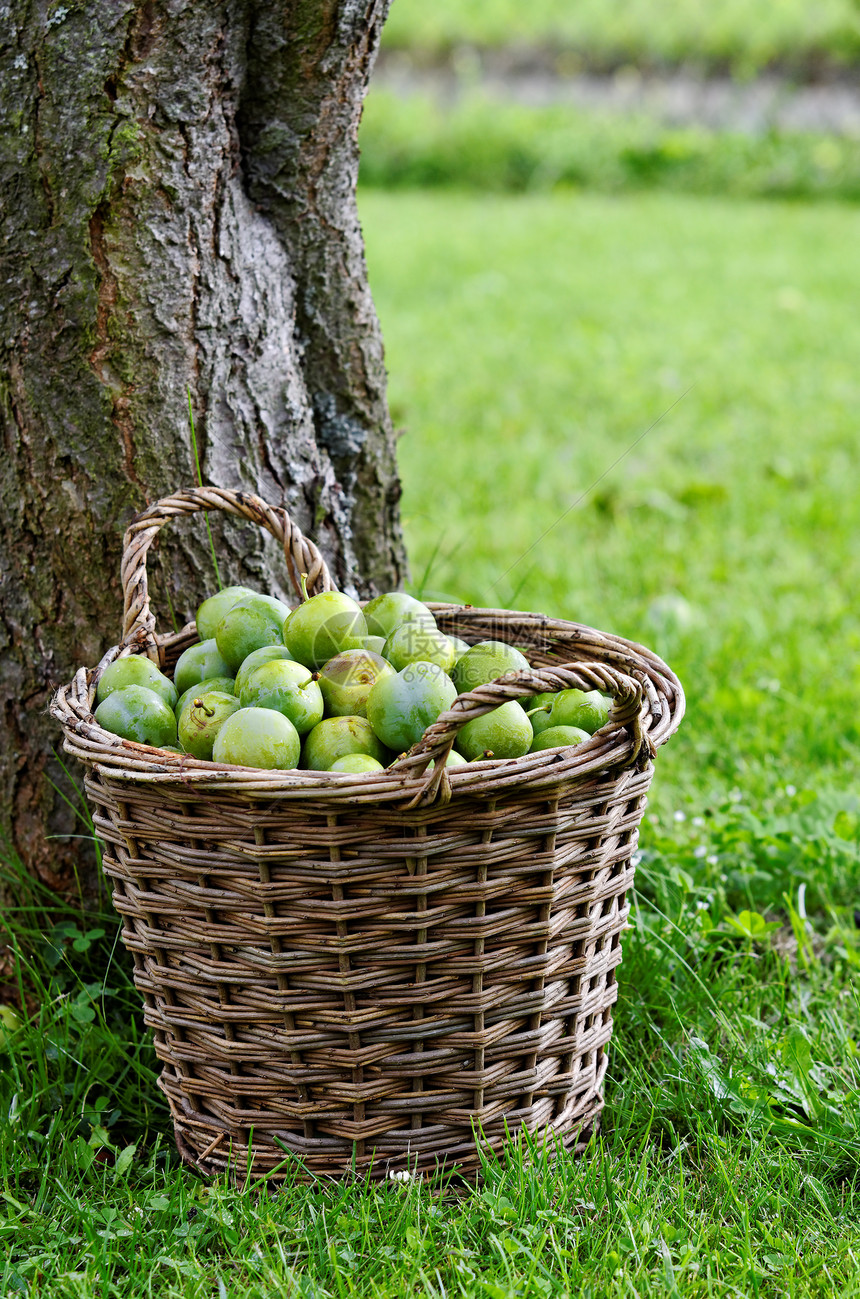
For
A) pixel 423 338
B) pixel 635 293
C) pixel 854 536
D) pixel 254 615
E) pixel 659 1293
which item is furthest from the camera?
pixel 635 293

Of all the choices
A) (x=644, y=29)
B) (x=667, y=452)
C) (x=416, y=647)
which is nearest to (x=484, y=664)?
(x=416, y=647)

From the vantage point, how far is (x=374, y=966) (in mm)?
1390

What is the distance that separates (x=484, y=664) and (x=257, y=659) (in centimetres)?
30

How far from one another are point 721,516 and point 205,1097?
2667 mm

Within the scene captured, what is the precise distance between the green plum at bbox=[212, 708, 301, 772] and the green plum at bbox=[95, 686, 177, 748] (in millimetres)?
148

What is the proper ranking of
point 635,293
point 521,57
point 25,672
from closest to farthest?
point 25,672 < point 635,293 < point 521,57

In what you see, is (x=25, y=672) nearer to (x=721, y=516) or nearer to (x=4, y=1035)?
(x=4, y=1035)

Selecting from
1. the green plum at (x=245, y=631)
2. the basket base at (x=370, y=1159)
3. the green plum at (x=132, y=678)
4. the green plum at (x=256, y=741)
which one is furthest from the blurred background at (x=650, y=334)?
the basket base at (x=370, y=1159)

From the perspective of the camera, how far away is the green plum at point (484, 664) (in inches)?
62.2

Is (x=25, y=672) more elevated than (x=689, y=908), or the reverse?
(x=25, y=672)

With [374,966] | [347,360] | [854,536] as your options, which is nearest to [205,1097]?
[374,966]

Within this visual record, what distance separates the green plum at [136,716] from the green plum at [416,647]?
1.01 feet

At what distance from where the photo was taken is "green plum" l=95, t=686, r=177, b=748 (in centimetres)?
153

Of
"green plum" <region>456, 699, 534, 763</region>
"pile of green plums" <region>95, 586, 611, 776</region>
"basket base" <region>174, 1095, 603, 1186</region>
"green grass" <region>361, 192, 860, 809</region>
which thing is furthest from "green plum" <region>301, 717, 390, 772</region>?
"green grass" <region>361, 192, 860, 809</region>
